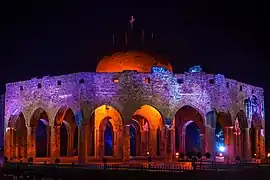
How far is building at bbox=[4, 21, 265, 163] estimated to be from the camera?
113 feet

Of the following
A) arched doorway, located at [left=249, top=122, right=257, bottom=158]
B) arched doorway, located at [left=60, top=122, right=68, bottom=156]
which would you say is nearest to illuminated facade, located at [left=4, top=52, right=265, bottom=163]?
arched doorway, located at [left=249, top=122, right=257, bottom=158]

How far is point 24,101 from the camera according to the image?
125 feet

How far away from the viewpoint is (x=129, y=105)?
3453 centimetres

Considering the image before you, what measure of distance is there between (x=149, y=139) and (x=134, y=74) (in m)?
9.67

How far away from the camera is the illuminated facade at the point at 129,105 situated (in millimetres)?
34531

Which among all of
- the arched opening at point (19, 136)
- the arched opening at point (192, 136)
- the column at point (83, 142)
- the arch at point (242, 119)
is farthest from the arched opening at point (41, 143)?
the arch at point (242, 119)

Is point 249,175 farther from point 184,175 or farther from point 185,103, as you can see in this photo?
point 185,103

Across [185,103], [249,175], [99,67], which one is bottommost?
[249,175]

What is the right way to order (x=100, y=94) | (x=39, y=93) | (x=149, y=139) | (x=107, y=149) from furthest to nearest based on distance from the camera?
(x=107, y=149) < (x=149, y=139) < (x=39, y=93) < (x=100, y=94)

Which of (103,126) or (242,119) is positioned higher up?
(242,119)

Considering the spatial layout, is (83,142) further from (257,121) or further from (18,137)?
(257,121)

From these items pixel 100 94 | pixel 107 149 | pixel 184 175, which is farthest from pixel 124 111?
pixel 107 149

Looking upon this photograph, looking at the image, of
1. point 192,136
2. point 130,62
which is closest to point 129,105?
point 130,62

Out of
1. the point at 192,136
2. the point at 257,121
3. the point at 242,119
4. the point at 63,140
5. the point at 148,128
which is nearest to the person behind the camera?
the point at 242,119
